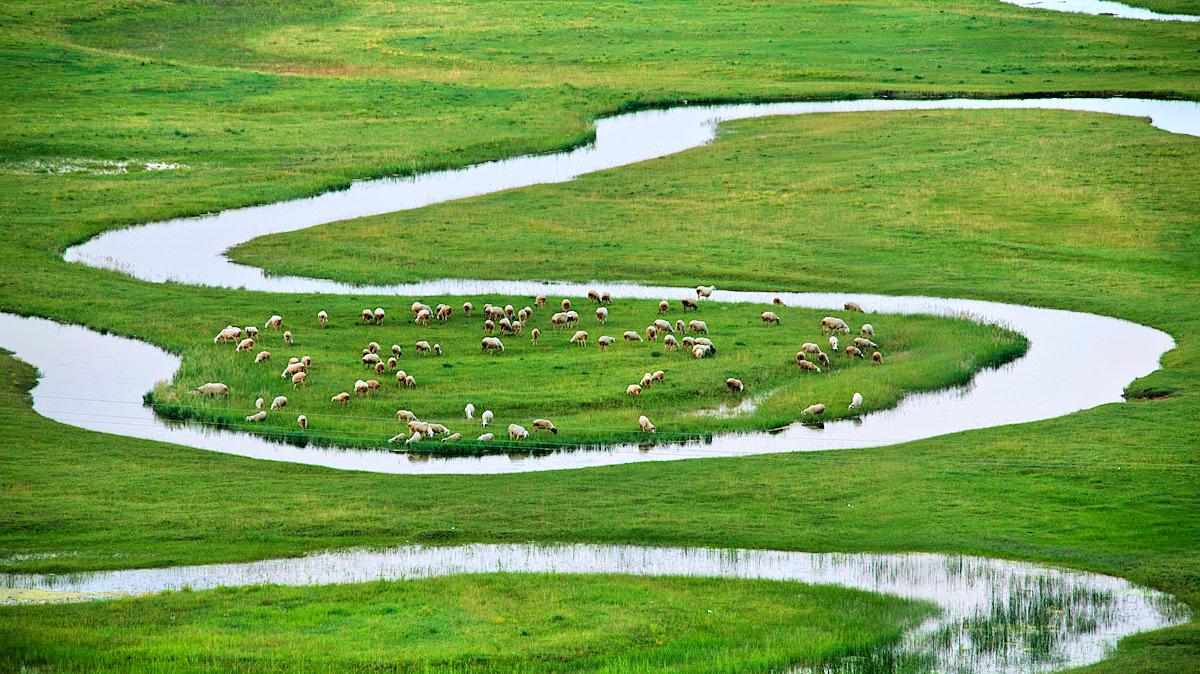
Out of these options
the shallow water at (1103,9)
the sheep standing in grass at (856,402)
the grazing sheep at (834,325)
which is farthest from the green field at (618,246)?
the shallow water at (1103,9)

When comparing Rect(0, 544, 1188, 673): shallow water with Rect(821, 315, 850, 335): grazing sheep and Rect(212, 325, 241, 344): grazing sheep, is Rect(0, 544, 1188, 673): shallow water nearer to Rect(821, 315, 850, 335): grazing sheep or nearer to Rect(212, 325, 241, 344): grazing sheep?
Rect(212, 325, 241, 344): grazing sheep

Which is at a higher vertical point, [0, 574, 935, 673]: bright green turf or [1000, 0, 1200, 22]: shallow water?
[1000, 0, 1200, 22]: shallow water

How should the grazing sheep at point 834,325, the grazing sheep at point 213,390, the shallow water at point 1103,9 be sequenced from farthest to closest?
the shallow water at point 1103,9
the grazing sheep at point 834,325
the grazing sheep at point 213,390

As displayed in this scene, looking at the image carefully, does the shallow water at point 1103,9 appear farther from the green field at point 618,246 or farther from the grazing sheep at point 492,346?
the grazing sheep at point 492,346

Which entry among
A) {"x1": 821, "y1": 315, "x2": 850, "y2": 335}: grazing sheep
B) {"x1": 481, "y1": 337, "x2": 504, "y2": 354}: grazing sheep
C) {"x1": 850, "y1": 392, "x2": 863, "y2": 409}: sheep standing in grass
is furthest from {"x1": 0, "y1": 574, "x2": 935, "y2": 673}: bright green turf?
{"x1": 821, "y1": 315, "x2": 850, "y2": 335}: grazing sheep

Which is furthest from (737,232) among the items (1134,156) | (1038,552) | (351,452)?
(1038,552)

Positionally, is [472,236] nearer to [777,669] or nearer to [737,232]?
[737,232]

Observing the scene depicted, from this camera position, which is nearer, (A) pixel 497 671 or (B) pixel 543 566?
(A) pixel 497 671
